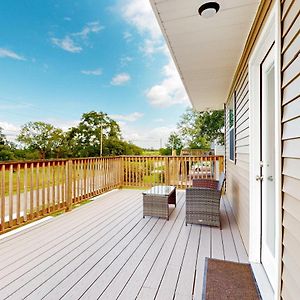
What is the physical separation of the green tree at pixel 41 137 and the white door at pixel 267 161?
53.1 feet

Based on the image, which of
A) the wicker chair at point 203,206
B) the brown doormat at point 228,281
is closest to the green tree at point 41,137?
the wicker chair at point 203,206

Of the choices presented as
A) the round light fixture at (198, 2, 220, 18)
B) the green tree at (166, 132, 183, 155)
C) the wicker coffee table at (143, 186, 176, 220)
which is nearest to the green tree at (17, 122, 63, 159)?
the green tree at (166, 132, 183, 155)

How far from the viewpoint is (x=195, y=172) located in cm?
678

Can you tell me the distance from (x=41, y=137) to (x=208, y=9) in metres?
17.9

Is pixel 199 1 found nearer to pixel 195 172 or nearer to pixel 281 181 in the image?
pixel 281 181

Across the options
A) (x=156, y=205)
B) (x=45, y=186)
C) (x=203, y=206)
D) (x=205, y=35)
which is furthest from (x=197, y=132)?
(x=205, y=35)

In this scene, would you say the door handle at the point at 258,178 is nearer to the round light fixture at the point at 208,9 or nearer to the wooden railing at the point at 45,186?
the round light fixture at the point at 208,9

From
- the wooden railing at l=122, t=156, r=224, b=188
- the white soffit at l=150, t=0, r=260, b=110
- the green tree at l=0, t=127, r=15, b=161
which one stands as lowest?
the wooden railing at l=122, t=156, r=224, b=188

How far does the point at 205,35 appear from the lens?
2.55 m

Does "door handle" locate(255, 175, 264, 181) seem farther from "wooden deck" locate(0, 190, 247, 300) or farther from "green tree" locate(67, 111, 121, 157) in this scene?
"green tree" locate(67, 111, 121, 157)

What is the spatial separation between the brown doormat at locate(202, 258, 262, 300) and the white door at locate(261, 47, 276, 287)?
226mm

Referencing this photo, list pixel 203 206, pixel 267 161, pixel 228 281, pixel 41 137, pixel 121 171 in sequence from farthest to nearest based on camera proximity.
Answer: pixel 41 137 → pixel 121 171 → pixel 203 206 → pixel 267 161 → pixel 228 281

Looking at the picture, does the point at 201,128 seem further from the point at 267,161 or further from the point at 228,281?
the point at 228,281

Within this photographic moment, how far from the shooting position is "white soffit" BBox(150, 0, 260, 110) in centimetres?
201
